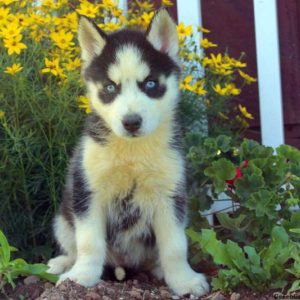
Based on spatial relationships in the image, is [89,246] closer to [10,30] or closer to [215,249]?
[215,249]

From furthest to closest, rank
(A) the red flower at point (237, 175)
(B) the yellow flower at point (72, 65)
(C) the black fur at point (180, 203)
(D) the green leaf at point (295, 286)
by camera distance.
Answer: (B) the yellow flower at point (72, 65) < (A) the red flower at point (237, 175) < (C) the black fur at point (180, 203) < (D) the green leaf at point (295, 286)

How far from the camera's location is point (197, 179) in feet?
14.7

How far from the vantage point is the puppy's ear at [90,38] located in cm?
384

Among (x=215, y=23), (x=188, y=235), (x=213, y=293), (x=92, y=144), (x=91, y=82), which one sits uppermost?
(x=215, y=23)

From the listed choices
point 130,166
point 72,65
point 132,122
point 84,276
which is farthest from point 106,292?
point 72,65

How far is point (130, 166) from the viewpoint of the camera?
3.81m

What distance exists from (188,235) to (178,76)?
99 cm

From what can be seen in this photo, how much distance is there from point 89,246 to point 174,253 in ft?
1.66

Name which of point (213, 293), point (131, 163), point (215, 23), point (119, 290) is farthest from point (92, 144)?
point (215, 23)

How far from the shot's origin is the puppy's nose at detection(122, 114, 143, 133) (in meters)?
3.46

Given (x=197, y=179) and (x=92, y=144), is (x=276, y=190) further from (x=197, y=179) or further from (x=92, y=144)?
(x=92, y=144)

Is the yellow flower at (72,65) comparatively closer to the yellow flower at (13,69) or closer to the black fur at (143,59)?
the yellow flower at (13,69)

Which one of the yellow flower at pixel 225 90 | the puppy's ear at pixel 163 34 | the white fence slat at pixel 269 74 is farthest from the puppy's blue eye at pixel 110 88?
the white fence slat at pixel 269 74

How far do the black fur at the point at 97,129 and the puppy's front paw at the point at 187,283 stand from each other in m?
0.92
